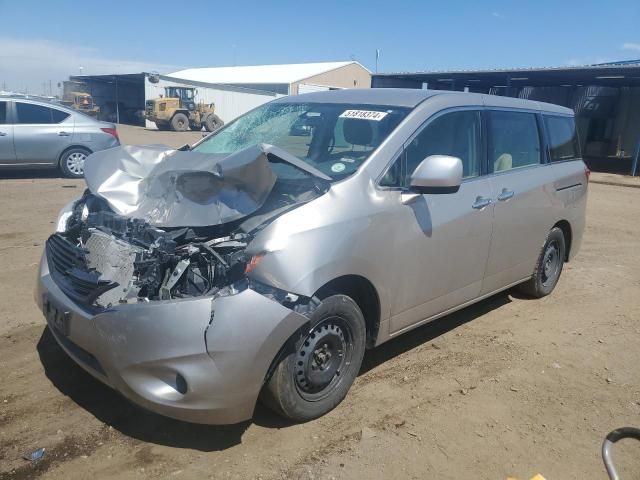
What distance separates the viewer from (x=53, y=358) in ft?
12.0

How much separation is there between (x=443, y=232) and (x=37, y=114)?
1023 cm

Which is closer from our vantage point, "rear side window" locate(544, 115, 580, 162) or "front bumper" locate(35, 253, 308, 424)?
"front bumper" locate(35, 253, 308, 424)

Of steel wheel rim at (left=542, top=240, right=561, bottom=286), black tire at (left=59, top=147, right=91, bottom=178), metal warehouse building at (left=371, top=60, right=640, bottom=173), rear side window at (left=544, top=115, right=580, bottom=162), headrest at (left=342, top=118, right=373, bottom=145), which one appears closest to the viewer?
headrest at (left=342, top=118, right=373, bottom=145)

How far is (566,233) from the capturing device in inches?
216

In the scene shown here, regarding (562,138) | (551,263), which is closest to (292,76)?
(562,138)

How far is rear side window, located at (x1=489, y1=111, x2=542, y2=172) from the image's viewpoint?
425 cm

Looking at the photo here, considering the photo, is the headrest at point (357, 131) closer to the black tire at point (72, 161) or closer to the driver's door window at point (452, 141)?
the driver's door window at point (452, 141)

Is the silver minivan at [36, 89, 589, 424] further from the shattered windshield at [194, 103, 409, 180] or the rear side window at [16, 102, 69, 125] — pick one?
the rear side window at [16, 102, 69, 125]

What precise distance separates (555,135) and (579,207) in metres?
0.85

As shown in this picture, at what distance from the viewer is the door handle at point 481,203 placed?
12.7ft

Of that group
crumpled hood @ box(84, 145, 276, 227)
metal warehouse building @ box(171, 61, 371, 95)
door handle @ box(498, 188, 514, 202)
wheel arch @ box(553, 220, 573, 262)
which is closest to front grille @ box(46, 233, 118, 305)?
crumpled hood @ box(84, 145, 276, 227)

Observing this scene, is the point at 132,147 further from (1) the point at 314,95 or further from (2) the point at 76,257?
(1) the point at 314,95

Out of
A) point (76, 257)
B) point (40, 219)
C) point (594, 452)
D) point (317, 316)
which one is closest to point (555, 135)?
point (594, 452)

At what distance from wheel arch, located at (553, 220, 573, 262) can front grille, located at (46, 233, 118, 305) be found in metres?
4.24
